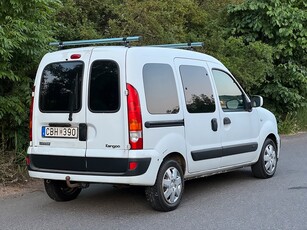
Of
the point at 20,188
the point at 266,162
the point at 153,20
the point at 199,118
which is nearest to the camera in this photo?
the point at 199,118

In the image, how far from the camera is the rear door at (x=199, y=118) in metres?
6.48

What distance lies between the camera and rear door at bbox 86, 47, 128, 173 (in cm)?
573

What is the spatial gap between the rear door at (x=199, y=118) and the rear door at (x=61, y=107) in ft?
4.35

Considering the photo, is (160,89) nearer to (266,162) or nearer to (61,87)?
(61,87)

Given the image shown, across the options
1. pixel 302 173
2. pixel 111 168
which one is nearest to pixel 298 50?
pixel 302 173

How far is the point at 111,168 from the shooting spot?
5754 millimetres

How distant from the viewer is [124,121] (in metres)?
5.71

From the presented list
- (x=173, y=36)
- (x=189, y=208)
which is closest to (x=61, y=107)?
(x=189, y=208)

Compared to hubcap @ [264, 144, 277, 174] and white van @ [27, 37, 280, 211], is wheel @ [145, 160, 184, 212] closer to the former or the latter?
white van @ [27, 37, 280, 211]

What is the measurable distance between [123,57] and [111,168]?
1.32 m

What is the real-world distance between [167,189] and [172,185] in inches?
4.3

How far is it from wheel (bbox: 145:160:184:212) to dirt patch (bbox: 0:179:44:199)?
7.94ft

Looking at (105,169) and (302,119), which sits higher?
(105,169)

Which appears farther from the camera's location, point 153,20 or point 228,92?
point 153,20
